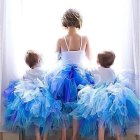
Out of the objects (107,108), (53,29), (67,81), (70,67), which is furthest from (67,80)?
(53,29)

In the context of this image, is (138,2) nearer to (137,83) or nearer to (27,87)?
(137,83)

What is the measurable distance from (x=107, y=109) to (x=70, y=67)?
391mm

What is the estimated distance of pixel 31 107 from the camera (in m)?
2.16

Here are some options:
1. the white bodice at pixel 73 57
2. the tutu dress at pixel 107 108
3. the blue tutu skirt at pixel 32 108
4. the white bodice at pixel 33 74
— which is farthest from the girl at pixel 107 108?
the white bodice at pixel 33 74

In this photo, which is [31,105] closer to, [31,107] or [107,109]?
[31,107]

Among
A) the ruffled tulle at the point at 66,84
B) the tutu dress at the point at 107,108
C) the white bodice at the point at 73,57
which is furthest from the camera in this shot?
the white bodice at the point at 73,57

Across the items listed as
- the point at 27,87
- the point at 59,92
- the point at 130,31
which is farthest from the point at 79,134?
the point at 130,31

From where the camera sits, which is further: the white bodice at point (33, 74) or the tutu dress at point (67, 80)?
the white bodice at point (33, 74)

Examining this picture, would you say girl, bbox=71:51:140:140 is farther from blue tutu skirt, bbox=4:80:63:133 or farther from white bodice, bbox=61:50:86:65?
white bodice, bbox=61:50:86:65

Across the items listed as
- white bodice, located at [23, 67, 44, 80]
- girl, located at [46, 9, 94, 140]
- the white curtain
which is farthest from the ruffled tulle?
the white curtain

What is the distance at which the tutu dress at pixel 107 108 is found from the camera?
2.08 meters

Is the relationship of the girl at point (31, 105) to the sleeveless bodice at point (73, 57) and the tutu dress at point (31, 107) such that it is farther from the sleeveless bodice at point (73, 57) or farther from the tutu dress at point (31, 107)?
the sleeveless bodice at point (73, 57)

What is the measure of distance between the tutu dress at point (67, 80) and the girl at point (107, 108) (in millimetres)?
67

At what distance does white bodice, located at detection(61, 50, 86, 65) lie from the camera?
2.35 metres
